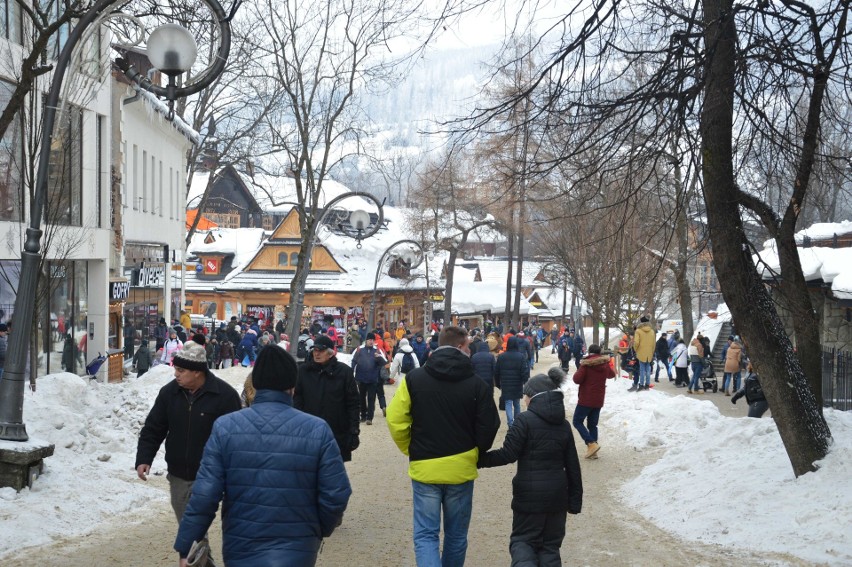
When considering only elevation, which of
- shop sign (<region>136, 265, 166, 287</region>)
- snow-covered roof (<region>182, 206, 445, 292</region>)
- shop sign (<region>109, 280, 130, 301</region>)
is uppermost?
snow-covered roof (<region>182, 206, 445, 292</region>)

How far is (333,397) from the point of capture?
9.18 meters

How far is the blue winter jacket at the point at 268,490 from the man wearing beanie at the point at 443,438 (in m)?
2.03

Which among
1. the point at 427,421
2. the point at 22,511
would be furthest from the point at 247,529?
the point at 22,511

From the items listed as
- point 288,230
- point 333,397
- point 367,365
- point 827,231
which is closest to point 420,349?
point 367,365

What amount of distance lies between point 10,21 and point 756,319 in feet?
43.4

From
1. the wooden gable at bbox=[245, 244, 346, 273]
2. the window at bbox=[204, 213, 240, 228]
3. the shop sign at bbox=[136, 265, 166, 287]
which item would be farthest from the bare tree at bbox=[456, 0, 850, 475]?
the window at bbox=[204, 213, 240, 228]

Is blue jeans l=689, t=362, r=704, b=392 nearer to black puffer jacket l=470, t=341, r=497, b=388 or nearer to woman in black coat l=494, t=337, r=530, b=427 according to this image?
black puffer jacket l=470, t=341, r=497, b=388

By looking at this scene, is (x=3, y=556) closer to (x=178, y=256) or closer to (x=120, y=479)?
(x=120, y=479)

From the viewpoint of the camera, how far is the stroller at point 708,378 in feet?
89.0

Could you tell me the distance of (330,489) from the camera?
15.7 ft

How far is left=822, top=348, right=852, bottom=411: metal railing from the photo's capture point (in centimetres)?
1558

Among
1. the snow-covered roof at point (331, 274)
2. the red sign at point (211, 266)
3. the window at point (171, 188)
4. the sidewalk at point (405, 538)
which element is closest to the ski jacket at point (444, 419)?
the sidewalk at point (405, 538)

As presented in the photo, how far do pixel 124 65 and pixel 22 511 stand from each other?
7175mm

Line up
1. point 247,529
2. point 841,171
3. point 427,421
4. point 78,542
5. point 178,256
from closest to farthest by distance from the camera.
Answer: 1. point 247,529
2. point 427,421
3. point 78,542
4. point 841,171
5. point 178,256
